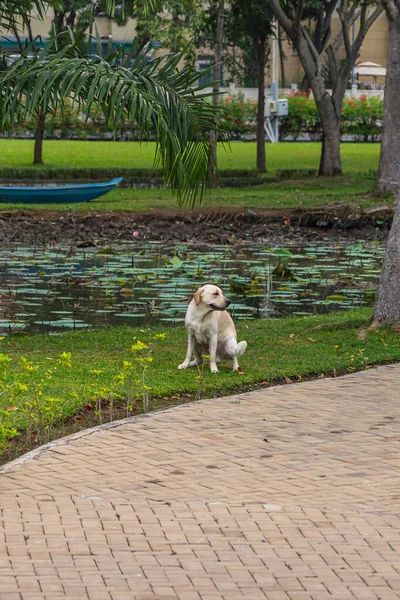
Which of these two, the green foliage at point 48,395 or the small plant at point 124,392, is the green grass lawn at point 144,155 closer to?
the green foliage at point 48,395

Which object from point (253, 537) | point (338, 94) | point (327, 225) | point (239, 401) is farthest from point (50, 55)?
point (338, 94)

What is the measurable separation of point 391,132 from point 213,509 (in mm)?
20300

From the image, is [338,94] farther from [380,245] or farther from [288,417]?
[288,417]

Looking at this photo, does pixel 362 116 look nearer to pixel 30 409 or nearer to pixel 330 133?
pixel 330 133

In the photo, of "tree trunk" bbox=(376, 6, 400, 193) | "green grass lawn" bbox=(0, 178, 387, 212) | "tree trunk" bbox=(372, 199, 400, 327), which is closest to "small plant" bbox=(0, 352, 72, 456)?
"tree trunk" bbox=(372, 199, 400, 327)

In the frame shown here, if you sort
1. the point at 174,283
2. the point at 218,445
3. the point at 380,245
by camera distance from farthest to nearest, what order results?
1. the point at 380,245
2. the point at 174,283
3. the point at 218,445

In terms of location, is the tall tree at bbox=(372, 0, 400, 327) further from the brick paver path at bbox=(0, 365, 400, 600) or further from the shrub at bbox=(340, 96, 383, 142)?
the shrub at bbox=(340, 96, 383, 142)

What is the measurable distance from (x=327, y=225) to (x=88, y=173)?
1091 centimetres

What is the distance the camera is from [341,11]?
30.6 metres

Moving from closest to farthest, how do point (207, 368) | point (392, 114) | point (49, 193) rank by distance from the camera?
1. point (207, 368)
2. point (49, 193)
3. point (392, 114)

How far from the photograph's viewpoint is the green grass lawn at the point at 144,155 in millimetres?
34250

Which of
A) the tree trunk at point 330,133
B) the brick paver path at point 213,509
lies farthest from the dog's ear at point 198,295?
the tree trunk at point 330,133

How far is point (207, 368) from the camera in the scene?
33.4 ft

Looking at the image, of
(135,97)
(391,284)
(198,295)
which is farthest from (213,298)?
(391,284)
